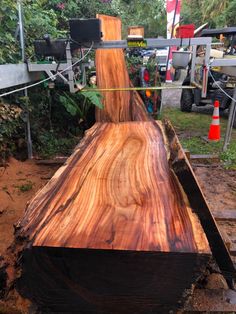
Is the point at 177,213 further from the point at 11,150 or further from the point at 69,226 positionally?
the point at 11,150

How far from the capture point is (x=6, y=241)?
312 cm

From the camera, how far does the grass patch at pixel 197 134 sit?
5.70 meters

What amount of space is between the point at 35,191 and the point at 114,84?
219 centimetres

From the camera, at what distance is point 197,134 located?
23.2 feet

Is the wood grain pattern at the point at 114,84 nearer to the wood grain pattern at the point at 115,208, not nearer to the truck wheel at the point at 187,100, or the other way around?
the wood grain pattern at the point at 115,208

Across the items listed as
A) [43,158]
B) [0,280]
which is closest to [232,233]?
[0,280]

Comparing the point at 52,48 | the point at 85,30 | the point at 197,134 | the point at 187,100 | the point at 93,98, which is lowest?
the point at 197,134

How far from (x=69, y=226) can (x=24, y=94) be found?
3317 mm

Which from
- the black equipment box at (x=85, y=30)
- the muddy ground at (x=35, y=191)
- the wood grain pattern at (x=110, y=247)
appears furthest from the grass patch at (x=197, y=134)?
the wood grain pattern at (x=110, y=247)

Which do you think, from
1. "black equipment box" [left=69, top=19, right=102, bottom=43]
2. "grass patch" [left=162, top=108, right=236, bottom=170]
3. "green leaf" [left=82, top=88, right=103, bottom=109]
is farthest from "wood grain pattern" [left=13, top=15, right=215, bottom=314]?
"grass patch" [left=162, top=108, right=236, bottom=170]

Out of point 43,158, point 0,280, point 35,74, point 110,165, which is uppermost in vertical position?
point 35,74

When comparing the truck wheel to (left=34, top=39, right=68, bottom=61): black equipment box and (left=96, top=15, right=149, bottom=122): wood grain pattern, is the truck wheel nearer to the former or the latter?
(left=96, top=15, right=149, bottom=122): wood grain pattern

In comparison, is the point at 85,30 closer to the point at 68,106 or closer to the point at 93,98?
the point at 93,98

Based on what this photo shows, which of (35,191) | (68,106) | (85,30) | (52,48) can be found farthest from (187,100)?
(35,191)
